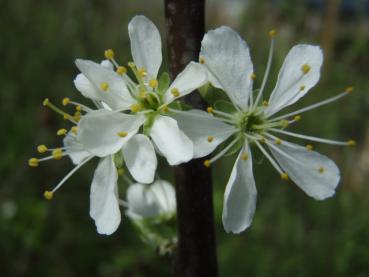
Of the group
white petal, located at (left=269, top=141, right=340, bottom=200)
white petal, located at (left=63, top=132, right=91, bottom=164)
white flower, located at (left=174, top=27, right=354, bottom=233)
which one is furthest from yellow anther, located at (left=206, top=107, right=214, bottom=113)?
white petal, located at (left=63, top=132, right=91, bottom=164)

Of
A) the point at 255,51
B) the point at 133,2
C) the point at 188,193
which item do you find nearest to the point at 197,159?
the point at 188,193

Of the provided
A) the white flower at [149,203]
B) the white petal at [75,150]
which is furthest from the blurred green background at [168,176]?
the white petal at [75,150]

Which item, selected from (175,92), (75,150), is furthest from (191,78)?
(75,150)

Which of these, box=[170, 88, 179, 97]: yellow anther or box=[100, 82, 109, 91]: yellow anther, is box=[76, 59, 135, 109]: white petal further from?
box=[170, 88, 179, 97]: yellow anther

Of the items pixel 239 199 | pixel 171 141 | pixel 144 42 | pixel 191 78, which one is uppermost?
pixel 144 42

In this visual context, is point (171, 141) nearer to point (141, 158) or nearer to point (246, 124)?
point (141, 158)

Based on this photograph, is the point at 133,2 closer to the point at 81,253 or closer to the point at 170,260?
the point at 81,253
